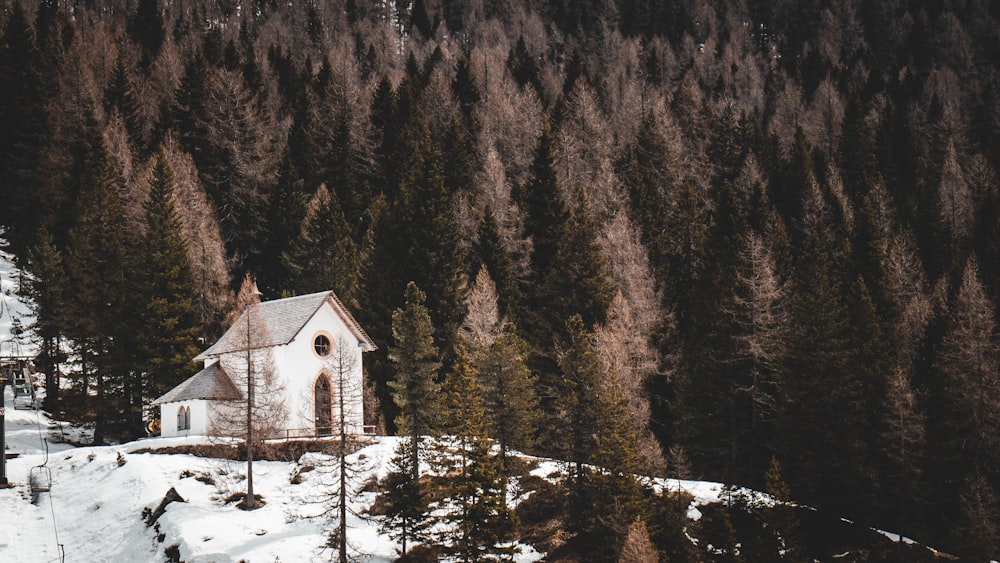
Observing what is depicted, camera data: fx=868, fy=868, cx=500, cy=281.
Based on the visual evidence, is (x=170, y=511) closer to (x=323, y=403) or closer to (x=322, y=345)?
(x=323, y=403)

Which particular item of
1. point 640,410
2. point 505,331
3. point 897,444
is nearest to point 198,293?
point 505,331

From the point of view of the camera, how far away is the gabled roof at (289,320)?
46031mm

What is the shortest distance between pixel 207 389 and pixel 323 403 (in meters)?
6.10

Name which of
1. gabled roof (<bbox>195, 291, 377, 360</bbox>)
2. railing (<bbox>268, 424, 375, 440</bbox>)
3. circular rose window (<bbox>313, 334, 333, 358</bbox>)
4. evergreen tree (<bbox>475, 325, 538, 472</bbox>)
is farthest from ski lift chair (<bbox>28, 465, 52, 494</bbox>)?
evergreen tree (<bbox>475, 325, 538, 472</bbox>)

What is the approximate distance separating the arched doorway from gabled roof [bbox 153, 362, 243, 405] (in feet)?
Result: 13.6

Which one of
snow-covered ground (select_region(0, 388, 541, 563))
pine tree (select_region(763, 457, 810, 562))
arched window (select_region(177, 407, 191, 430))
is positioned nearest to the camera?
snow-covered ground (select_region(0, 388, 541, 563))

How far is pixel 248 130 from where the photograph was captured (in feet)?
247

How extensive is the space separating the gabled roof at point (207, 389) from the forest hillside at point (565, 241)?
4571 millimetres

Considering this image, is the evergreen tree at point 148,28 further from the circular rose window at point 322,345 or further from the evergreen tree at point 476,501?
the evergreen tree at point 476,501

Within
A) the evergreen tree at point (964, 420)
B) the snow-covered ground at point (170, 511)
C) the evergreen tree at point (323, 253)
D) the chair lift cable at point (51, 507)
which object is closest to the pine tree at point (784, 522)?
the snow-covered ground at point (170, 511)

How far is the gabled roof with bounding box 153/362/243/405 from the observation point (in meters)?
44.1

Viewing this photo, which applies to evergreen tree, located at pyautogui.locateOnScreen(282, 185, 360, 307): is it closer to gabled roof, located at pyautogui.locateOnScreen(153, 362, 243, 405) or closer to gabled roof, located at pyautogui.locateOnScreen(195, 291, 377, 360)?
gabled roof, located at pyautogui.locateOnScreen(195, 291, 377, 360)

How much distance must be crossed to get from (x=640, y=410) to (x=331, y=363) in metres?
16.6

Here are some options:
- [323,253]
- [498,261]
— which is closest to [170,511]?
[498,261]
